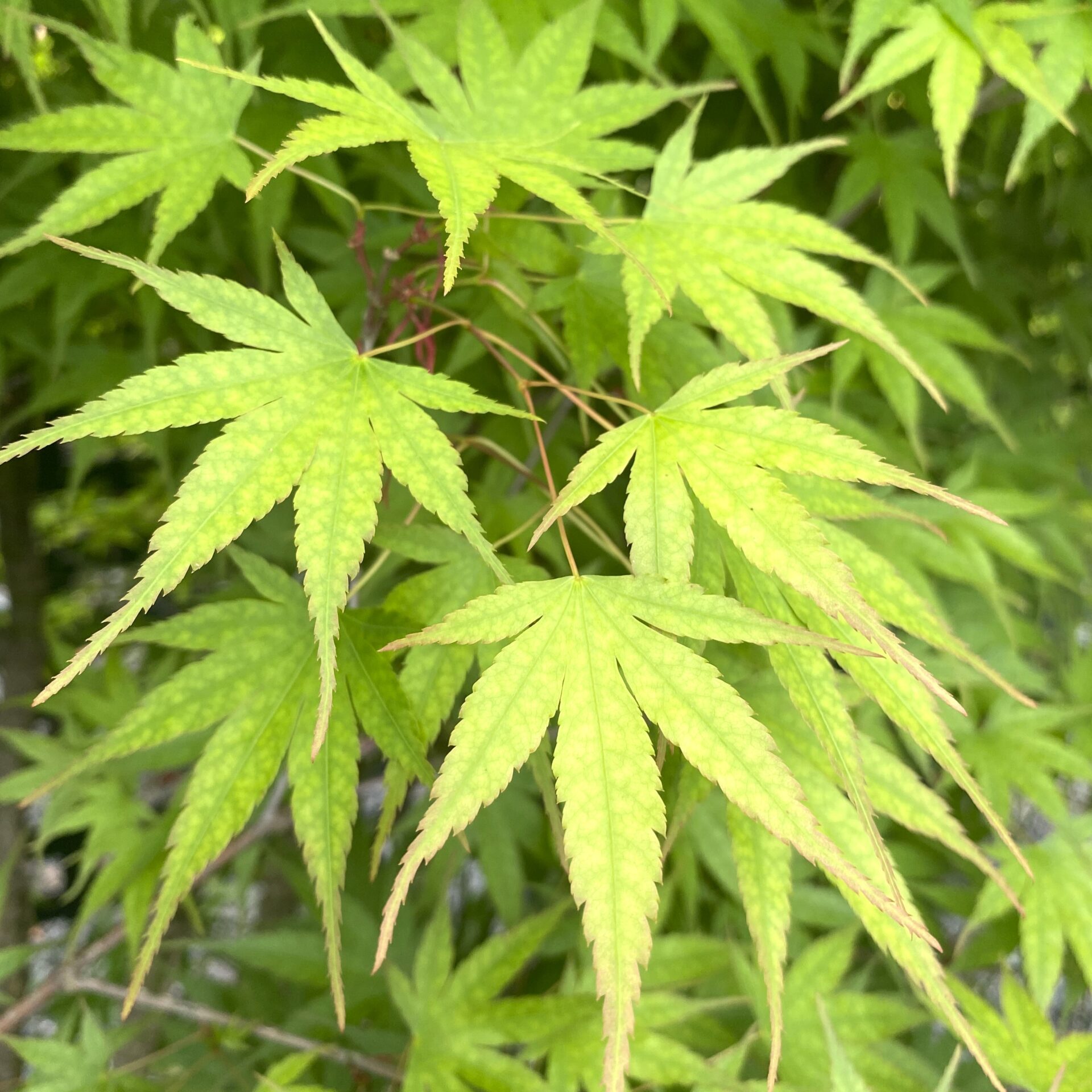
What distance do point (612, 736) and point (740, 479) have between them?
0.55 ft

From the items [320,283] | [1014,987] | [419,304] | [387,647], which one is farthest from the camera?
[320,283]

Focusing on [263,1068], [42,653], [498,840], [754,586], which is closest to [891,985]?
[498,840]

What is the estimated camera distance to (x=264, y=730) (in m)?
0.62

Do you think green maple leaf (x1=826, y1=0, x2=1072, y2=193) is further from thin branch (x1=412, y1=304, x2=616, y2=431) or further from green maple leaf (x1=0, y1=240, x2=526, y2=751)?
green maple leaf (x1=0, y1=240, x2=526, y2=751)

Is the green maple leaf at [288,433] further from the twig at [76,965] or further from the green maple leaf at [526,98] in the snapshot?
the twig at [76,965]

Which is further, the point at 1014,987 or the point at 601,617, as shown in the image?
the point at 1014,987

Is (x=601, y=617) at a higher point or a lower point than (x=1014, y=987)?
higher

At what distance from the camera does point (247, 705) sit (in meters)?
0.63

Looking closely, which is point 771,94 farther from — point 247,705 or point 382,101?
point 247,705

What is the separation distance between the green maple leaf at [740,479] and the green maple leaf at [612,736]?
0.11 feet

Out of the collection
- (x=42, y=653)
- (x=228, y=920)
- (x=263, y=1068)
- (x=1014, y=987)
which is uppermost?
(x=1014, y=987)

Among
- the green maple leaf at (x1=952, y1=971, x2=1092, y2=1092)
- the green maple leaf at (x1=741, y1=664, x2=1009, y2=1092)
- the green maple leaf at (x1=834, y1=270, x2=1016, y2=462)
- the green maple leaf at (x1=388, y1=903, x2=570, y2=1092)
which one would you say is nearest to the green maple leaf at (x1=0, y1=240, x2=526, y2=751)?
the green maple leaf at (x1=741, y1=664, x2=1009, y2=1092)

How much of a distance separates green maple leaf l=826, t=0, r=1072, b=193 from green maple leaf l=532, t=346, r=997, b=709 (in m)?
0.43

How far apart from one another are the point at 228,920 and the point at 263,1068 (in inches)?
49.0
